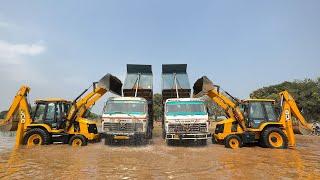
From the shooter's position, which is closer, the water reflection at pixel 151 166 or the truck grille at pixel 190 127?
the water reflection at pixel 151 166

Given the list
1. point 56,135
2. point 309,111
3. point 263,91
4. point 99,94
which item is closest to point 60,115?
point 56,135

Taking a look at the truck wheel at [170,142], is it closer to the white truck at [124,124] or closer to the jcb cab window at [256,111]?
the white truck at [124,124]

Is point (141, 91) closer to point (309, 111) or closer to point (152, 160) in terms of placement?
point (152, 160)

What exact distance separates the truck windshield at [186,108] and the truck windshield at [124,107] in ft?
4.55

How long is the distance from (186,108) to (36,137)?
7644 mm

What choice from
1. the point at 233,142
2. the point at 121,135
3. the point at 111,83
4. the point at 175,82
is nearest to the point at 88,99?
the point at 111,83

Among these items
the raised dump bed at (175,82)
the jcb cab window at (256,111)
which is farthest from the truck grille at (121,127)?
the jcb cab window at (256,111)

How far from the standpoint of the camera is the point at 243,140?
53.2ft

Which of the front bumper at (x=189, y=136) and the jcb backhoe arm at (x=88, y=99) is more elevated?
the jcb backhoe arm at (x=88, y=99)

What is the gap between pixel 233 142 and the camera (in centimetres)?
1603

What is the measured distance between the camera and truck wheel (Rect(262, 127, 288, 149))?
626 inches

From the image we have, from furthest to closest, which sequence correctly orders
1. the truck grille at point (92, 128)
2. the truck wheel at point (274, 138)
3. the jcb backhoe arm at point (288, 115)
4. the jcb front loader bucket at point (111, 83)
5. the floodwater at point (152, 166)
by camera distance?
the jcb front loader bucket at point (111, 83), the truck grille at point (92, 128), the jcb backhoe arm at point (288, 115), the truck wheel at point (274, 138), the floodwater at point (152, 166)

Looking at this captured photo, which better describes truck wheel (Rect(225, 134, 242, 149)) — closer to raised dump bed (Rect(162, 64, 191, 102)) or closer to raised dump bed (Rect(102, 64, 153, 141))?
raised dump bed (Rect(102, 64, 153, 141))

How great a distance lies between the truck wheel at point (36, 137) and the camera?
16.4 m
